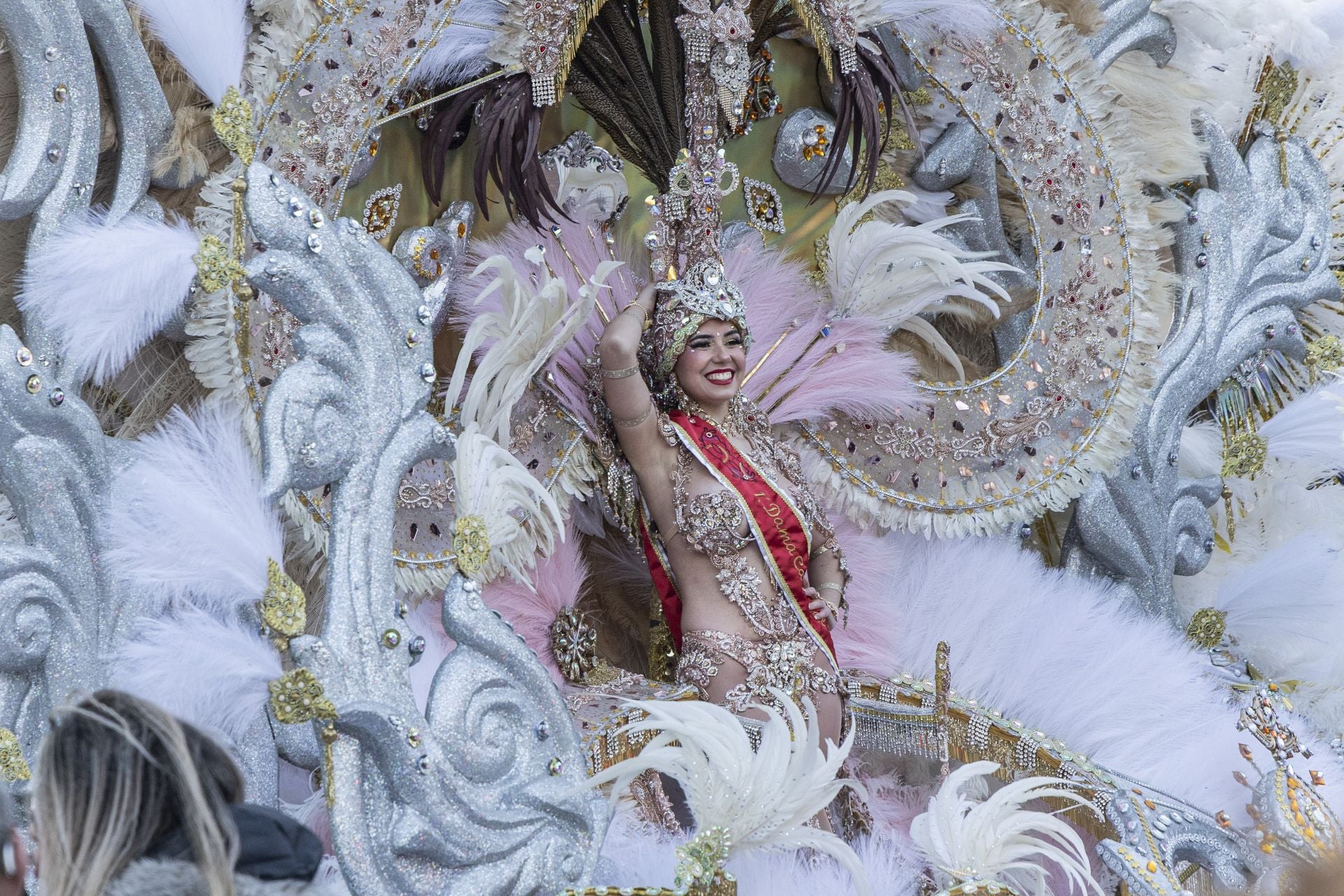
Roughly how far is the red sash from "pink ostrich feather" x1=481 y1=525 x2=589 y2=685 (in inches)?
5.8

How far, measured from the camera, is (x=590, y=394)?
2.56 metres

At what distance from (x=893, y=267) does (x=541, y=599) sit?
0.98m

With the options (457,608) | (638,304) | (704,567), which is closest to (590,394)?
(638,304)

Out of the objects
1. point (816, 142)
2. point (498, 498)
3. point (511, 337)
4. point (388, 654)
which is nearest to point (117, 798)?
point (388, 654)

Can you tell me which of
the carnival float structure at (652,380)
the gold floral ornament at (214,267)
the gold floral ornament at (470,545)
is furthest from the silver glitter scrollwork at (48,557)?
the gold floral ornament at (470,545)

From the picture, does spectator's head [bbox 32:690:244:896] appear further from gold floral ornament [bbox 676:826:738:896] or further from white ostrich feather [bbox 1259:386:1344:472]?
white ostrich feather [bbox 1259:386:1344:472]

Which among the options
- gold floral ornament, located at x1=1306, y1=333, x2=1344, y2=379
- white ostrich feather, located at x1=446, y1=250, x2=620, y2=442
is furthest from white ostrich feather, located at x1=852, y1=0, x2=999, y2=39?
gold floral ornament, located at x1=1306, y1=333, x2=1344, y2=379

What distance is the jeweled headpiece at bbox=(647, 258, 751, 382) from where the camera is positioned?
99.3 inches

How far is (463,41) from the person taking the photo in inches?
95.5

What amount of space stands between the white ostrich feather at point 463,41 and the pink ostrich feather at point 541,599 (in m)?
0.81

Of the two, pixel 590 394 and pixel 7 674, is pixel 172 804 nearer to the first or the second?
pixel 7 674

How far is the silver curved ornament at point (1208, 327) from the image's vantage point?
307 cm

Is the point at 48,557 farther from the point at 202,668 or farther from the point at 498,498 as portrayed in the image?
the point at 498,498

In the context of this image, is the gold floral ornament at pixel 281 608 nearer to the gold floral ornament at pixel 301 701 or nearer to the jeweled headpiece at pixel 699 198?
the gold floral ornament at pixel 301 701
